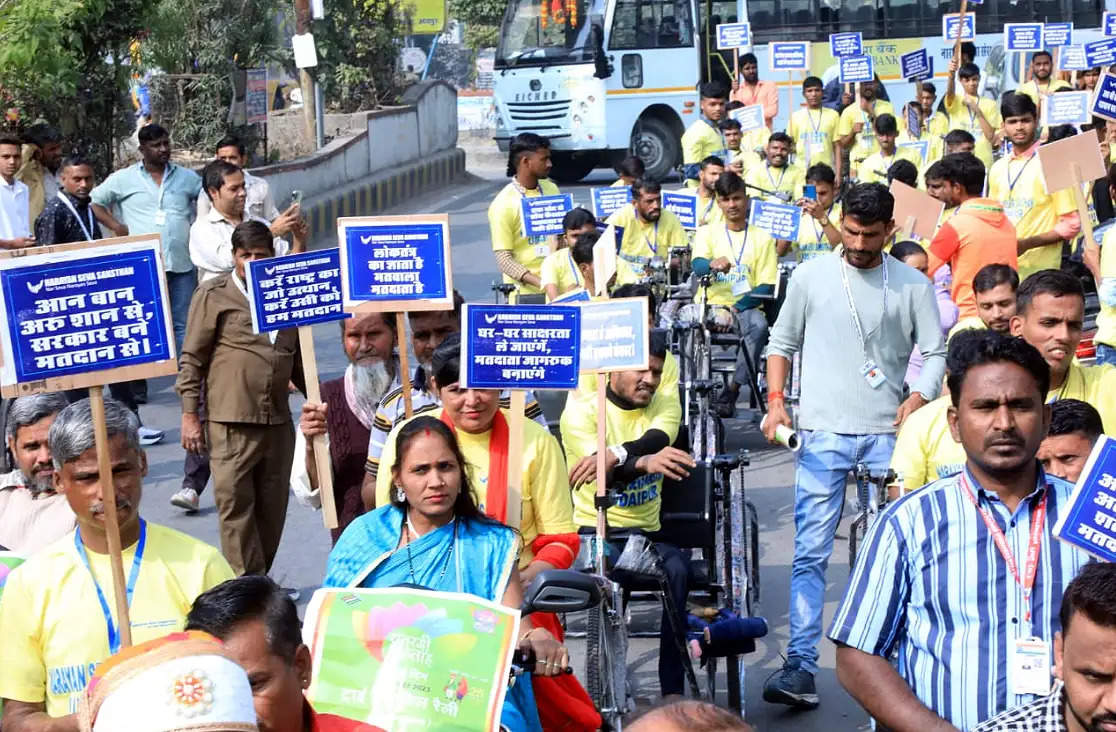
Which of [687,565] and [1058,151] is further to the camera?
[1058,151]

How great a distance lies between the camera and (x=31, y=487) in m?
5.31

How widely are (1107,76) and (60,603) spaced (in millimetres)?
9151

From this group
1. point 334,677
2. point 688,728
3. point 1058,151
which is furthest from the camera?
point 1058,151

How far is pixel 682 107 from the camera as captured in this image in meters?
27.9

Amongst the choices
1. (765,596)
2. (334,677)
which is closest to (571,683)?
(334,677)

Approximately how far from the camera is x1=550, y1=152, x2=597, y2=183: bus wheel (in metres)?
29.1

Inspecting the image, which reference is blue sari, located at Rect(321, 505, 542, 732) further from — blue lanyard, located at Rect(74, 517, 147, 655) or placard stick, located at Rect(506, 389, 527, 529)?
blue lanyard, located at Rect(74, 517, 147, 655)

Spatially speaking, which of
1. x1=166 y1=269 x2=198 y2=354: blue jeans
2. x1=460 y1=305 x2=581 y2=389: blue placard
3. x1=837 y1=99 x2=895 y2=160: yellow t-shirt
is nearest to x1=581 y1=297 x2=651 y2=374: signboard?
x1=460 y1=305 x2=581 y2=389: blue placard

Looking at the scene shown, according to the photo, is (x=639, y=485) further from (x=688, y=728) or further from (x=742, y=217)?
(x=742, y=217)

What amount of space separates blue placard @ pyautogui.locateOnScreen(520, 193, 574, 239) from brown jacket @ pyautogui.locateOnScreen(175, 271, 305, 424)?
12.5ft

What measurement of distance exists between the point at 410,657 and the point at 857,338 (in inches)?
131

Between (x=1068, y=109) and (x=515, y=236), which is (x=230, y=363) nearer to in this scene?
(x=515, y=236)

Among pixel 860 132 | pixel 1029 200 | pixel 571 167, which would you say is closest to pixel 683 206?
pixel 1029 200

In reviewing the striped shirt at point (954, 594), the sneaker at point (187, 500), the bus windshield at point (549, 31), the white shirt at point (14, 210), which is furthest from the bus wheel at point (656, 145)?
the striped shirt at point (954, 594)
